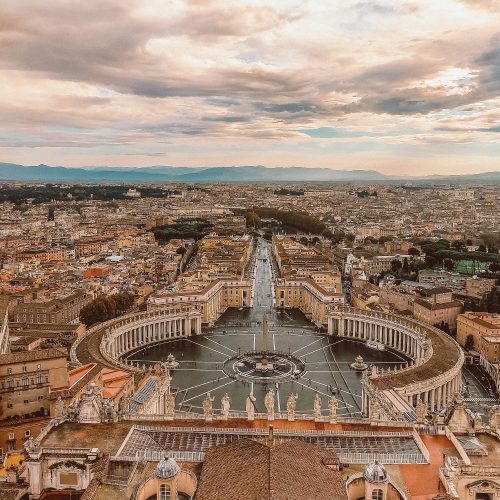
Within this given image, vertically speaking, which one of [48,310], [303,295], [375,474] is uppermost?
[375,474]

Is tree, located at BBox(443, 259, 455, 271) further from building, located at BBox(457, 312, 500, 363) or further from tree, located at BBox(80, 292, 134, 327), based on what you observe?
tree, located at BBox(80, 292, 134, 327)

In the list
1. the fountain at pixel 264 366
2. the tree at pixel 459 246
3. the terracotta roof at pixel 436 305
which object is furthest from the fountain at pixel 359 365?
the tree at pixel 459 246

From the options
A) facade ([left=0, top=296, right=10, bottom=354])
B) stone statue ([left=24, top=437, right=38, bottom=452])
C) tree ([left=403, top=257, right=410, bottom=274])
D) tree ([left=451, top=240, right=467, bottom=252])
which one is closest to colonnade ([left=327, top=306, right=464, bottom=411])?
stone statue ([left=24, top=437, right=38, bottom=452])

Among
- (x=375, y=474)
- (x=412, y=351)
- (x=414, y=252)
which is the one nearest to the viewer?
(x=375, y=474)

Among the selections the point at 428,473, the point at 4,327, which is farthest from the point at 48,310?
the point at 428,473

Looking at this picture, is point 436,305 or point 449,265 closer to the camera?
point 436,305

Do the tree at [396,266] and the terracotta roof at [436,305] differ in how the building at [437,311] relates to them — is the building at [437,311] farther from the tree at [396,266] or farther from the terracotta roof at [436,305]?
the tree at [396,266]

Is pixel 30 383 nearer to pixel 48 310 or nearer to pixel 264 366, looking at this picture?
pixel 264 366
